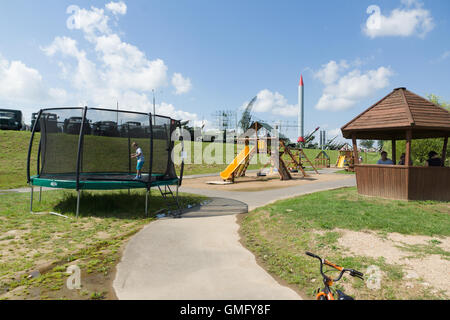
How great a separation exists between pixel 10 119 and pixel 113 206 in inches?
1233

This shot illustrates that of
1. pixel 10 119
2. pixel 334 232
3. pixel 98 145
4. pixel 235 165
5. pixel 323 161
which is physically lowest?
pixel 334 232

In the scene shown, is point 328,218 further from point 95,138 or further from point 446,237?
point 95,138

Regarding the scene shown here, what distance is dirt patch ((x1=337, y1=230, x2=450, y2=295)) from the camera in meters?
3.90

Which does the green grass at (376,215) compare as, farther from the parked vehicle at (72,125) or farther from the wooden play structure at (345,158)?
the wooden play structure at (345,158)

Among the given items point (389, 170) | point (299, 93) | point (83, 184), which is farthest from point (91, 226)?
point (299, 93)

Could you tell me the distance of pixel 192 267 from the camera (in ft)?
14.5

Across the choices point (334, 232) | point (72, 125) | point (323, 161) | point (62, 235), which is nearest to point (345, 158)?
point (323, 161)

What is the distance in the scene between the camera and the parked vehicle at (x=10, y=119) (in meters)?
31.5

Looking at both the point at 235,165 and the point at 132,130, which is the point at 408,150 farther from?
the point at 235,165

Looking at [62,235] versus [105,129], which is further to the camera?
[105,129]

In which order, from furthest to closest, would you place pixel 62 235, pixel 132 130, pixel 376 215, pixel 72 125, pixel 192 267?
pixel 132 130 < pixel 72 125 < pixel 376 215 < pixel 62 235 < pixel 192 267

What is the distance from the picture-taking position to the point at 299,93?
5569cm

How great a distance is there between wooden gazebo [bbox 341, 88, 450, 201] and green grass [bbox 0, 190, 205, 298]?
6651 millimetres

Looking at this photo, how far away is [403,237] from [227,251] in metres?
3.54
